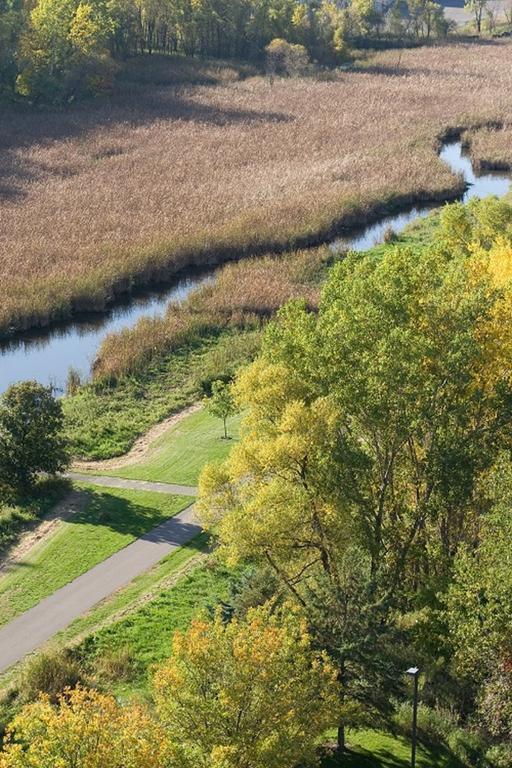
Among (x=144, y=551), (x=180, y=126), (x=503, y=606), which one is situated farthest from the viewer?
(x=180, y=126)

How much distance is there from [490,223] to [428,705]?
33941 millimetres

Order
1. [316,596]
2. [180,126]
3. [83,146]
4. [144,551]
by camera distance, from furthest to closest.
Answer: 1. [180,126]
2. [83,146]
3. [144,551]
4. [316,596]

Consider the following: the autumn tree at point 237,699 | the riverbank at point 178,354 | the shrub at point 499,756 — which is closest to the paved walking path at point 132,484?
the riverbank at point 178,354

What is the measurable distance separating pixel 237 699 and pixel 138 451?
2346cm

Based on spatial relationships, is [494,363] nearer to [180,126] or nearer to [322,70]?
[180,126]

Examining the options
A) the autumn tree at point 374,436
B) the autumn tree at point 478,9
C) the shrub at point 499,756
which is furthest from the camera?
the autumn tree at point 478,9

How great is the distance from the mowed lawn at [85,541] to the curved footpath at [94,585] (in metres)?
0.33

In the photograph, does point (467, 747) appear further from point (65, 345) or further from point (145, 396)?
point (65, 345)

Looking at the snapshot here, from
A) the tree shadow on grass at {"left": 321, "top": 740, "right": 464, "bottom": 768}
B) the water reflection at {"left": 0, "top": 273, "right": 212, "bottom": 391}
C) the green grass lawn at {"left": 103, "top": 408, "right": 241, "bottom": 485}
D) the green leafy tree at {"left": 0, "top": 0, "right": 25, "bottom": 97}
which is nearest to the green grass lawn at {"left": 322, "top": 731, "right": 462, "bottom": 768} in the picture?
the tree shadow on grass at {"left": 321, "top": 740, "right": 464, "bottom": 768}

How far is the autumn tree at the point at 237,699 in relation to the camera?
69.5ft

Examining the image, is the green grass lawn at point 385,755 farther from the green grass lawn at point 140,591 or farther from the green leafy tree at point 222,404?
the green leafy tree at point 222,404

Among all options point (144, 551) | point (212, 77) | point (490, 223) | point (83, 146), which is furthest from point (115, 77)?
point (144, 551)

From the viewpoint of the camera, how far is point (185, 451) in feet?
141

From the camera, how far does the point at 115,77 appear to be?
10831 centimetres
